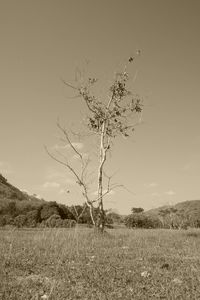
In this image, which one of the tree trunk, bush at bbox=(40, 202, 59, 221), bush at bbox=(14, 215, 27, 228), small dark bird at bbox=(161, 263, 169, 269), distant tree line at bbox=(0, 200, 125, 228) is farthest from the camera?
bush at bbox=(40, 202, 59, 221)

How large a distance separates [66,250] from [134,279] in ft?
13.9

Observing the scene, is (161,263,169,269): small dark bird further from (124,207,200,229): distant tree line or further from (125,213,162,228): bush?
(125,213,162,228): bush

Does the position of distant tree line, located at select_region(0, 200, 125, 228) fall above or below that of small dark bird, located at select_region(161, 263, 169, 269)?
above

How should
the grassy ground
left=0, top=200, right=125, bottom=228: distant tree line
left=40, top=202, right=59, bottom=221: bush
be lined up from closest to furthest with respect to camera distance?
the grassy ground
left=0, top=200, right=125, bottom=228: distant tree line
left=40, top=202, right=59, bottom=221: bush

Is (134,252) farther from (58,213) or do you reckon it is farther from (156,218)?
(156,218)

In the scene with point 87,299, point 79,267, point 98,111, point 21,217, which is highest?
point 98,111

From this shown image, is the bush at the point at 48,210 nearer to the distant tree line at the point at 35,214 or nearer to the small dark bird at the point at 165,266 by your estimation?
the distant tree line at the point at 35,214

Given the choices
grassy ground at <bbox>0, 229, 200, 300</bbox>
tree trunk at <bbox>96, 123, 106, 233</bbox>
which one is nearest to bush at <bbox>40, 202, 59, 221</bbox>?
tree trunk at <bbox>96, 123, 106, 233</bbox>

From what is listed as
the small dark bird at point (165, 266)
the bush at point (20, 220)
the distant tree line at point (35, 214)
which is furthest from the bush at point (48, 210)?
the small dark bird at point (165, 266)

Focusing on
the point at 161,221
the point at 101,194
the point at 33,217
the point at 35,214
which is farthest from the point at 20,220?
the point at 161,221

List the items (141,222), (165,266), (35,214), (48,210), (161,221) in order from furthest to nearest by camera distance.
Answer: (161,221) → (141,222) → (48,210) → (35,214) → (165,266)

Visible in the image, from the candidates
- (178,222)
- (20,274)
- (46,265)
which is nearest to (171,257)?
(46,265)

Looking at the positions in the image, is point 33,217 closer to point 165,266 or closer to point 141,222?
point 141,222

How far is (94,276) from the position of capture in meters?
7.77
